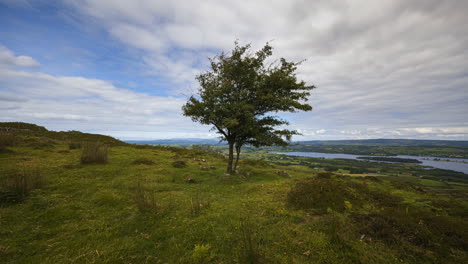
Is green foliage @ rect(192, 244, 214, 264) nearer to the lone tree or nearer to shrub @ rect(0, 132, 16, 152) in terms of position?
the lone tree

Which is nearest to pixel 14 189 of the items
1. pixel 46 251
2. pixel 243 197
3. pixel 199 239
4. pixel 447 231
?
pixel 46 251

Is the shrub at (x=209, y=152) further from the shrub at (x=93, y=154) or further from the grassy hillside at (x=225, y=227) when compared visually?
the grassy hillside at (x=225, y=227)

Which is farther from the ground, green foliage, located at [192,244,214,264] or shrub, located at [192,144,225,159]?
A: shrub, located at [192,144,225,159]

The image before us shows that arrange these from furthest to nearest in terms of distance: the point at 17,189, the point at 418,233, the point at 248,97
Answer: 1. the point at 248,97
2. the point at 17,189
3. the point at 418,233

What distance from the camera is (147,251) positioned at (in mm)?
4840

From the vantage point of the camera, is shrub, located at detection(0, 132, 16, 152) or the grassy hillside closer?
the grassy hillside

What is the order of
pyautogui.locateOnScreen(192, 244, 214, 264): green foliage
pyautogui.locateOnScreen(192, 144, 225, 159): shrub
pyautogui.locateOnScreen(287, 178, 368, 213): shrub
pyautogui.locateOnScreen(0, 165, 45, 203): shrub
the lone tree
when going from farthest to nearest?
1. pyautogui.locateOnScreen(192, 144, 225, 159): shrub
2. the lone tree
3. pyautogui.locateOnScreen(287, 178, 368, 213): shrub
4. pyautogui.locateOnScreen(0, 165, 45, 203): shrub
5. pyautogui.locateOnScreen(192, 244, 214, 264): green foliage

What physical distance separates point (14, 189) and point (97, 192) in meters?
2.89

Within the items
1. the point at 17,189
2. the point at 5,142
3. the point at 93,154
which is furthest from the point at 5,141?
the point at 17,189

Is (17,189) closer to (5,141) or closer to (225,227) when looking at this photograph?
(225,227)

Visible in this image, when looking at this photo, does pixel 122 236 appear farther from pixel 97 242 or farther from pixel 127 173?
pixel 127 173

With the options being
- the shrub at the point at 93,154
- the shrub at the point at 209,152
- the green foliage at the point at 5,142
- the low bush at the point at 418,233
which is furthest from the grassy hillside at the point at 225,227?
the shrub at the point at 209,152

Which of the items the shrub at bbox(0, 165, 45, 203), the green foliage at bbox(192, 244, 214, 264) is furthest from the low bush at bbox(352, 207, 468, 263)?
the shrub at bbox(0, 165, 45, 203)

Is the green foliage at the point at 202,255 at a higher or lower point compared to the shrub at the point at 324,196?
lower
